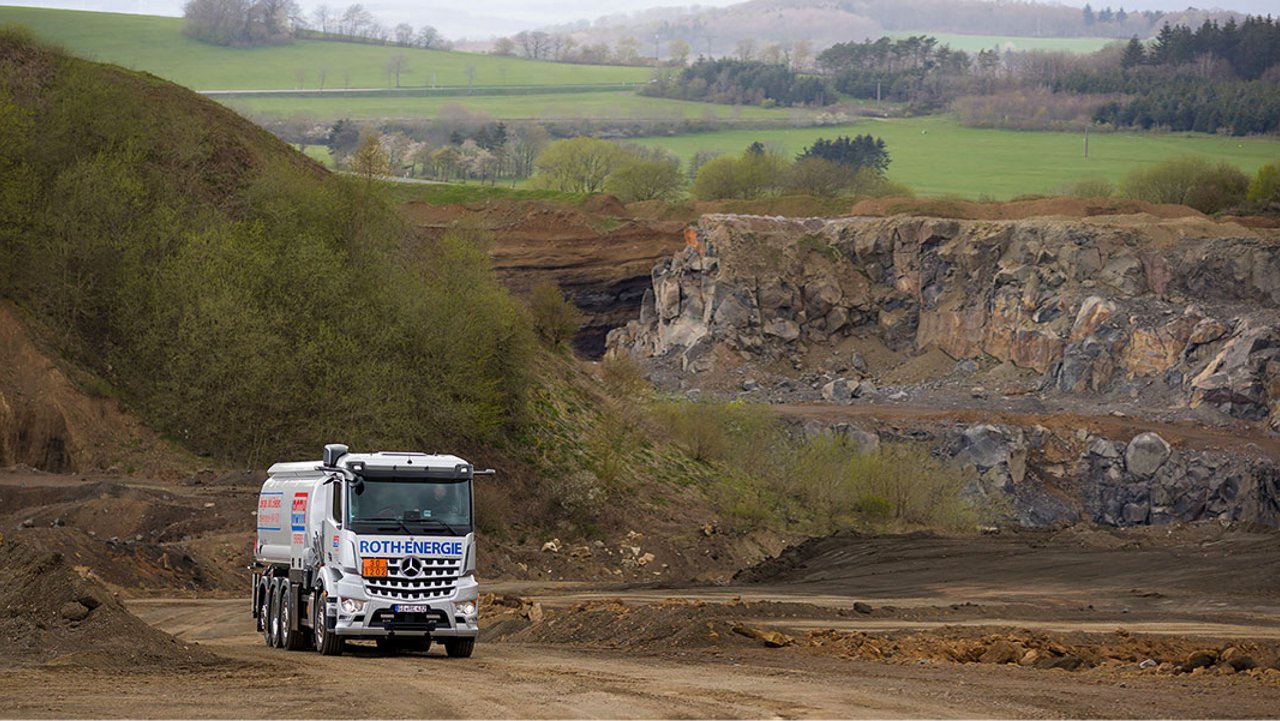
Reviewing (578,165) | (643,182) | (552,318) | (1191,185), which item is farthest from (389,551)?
(578,165)

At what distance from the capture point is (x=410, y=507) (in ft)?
73.3

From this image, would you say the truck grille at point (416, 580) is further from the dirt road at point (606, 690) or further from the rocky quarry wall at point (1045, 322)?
the rocky quarry wall at point (1045, 322)

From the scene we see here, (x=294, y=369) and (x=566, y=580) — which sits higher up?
(x=294, y=369)

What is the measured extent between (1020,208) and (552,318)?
147 ft

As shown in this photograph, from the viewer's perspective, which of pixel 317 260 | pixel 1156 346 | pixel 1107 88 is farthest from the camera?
pixel 1107 88

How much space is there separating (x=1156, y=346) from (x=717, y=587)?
4764 centimetres

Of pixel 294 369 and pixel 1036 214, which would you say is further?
pixel 1036 214

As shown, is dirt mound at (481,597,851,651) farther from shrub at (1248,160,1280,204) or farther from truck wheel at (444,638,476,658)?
shrub at (1248,160,1280,204)

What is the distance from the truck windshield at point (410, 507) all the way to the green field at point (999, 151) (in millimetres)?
122541

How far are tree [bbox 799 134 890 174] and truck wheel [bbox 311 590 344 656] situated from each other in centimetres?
13781

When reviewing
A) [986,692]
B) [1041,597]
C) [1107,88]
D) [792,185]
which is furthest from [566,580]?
[1107,88]

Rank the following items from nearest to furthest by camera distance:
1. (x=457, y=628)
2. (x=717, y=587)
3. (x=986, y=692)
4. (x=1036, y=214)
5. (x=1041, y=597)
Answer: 1. (x=986, y=692)
2. (x=457, y=628)
3. (x=1041, y=597)
4. (x=717, y=587)
5. (x=1036, y=214)

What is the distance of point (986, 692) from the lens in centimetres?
1862

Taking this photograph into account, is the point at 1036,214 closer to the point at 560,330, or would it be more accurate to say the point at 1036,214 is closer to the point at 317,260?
the point at 560,330
